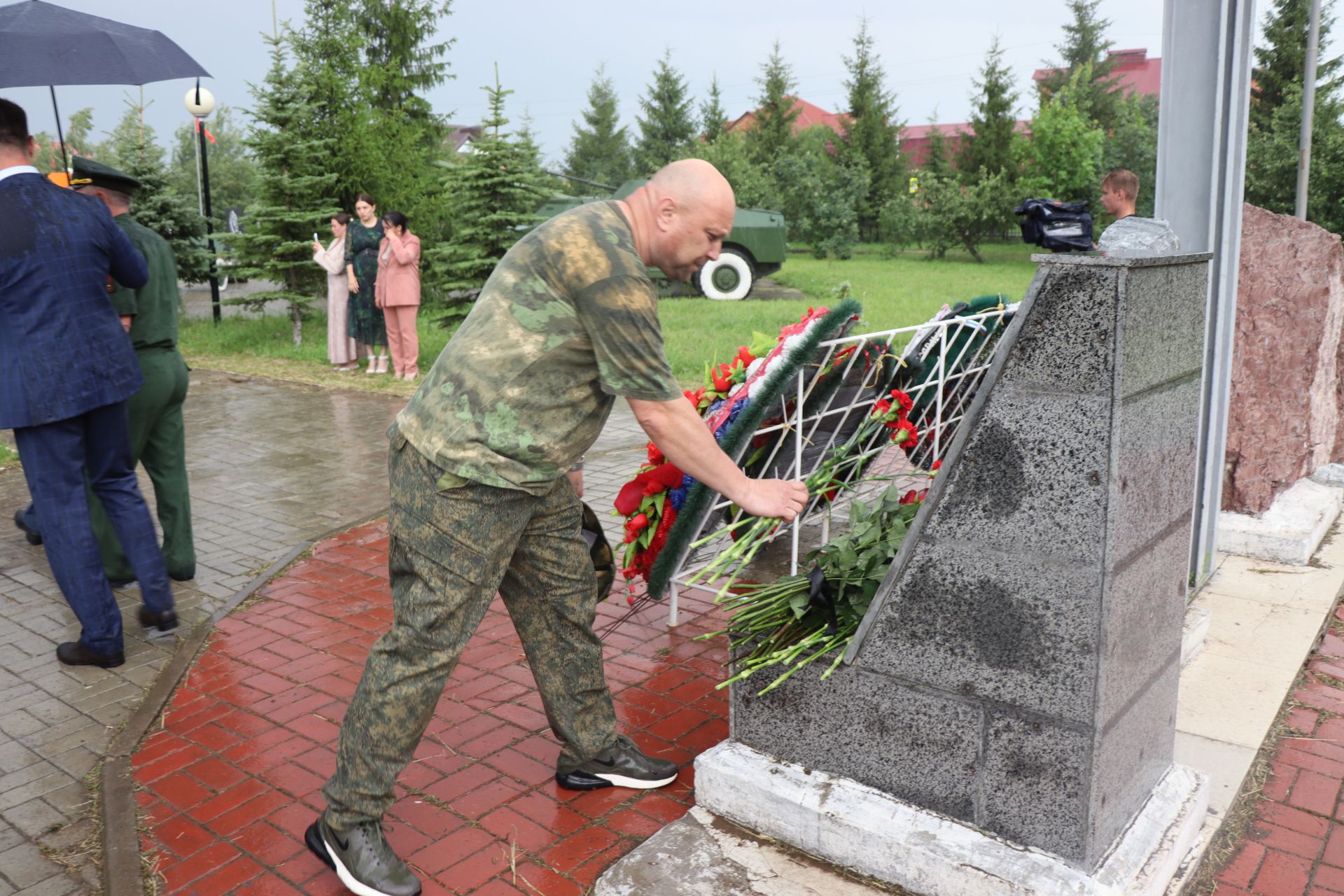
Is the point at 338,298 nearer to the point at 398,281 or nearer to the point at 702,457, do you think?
the point at 398,281

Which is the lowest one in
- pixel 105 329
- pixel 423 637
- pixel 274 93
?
pixel 423 637

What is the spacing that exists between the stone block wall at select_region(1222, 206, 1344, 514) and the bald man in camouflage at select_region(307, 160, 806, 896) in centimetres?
343

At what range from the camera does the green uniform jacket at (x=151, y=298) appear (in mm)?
4668

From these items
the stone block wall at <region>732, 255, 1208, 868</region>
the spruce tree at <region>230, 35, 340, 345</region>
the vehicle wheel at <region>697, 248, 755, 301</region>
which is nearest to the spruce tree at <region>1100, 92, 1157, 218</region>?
the vehicle wheel at <region>697, 248, 755, 301</region>

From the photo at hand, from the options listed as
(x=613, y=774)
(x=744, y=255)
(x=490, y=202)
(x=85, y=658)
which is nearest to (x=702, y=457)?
(x=613, y=774)

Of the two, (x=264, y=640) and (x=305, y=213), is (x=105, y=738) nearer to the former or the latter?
(x=264, y=640)

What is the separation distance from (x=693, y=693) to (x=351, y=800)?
141 centimetres

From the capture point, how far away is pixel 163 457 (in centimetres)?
491

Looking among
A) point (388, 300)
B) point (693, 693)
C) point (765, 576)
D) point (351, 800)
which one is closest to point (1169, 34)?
point (765, 576)

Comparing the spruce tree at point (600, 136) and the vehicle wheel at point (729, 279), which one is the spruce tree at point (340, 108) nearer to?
the vehicle wheel at point (729, 279)

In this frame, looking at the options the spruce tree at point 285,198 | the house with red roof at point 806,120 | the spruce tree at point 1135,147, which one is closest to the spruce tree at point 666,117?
the house with red roof at point 806,120

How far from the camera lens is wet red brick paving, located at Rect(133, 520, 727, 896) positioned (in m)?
2.83

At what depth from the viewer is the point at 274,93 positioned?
13.8 metres

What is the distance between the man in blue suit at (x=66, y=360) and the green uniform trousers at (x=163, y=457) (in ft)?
1.61
